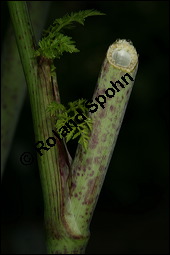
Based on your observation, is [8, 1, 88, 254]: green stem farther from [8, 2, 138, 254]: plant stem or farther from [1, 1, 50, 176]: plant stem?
[1, 1, 50, 176]: plant stem

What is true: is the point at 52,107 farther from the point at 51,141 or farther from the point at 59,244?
the point at 59,244

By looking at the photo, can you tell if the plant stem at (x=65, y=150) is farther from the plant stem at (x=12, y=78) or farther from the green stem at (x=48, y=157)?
the plant stem at (x=12, y=78)

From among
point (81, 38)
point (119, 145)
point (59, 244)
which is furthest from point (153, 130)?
point (59, 244)

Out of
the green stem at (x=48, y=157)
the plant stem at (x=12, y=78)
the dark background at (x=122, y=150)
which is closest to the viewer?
the green stem at (x=48, y=157)

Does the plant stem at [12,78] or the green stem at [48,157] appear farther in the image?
the plant stem at [12,78]

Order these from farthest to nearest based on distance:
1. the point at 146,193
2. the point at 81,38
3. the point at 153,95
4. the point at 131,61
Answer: the point at 146,193 < the point at 153,95 < the point at 81,38 < the point at 131,61

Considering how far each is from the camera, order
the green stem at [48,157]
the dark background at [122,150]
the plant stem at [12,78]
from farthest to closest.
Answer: the dark background at [122,150], the plant stem at [12,78], the green stem at [48,157]

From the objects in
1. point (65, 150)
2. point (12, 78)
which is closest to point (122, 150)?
point (12, 78)

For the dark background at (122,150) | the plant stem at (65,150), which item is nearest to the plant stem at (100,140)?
the plant stem at (65,150)

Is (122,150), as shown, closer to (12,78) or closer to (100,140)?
(12,78)
